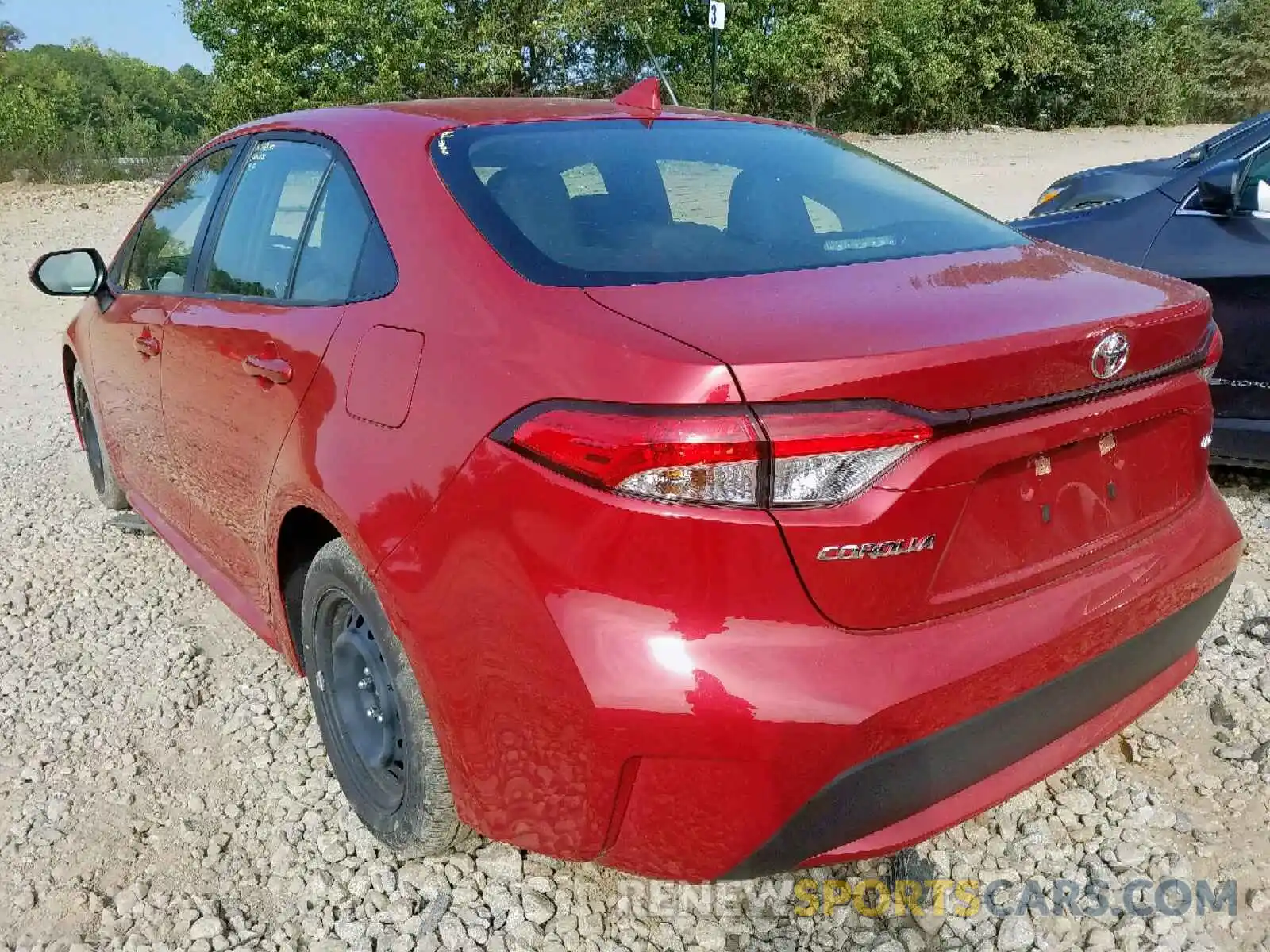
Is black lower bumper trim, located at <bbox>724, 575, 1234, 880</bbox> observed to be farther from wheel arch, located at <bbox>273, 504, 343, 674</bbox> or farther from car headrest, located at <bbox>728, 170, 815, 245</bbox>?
wheel arch, located at <bbox>273, 504, 343, 674</bbox>

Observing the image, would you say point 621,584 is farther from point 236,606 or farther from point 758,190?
point 236,606

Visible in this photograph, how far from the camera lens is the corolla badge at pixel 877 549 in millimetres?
1575

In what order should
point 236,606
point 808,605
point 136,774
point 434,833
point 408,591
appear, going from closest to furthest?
point 808,605 < point 408,591 < point 434,833 < point 136,774 < point 236,606

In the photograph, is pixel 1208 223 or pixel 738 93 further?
pixel 738 93

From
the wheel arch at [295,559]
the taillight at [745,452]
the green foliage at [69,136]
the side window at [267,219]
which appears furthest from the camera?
the green foliage at [69,136]

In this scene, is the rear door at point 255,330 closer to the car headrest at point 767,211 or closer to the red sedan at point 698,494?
the red sedan at point 698,494

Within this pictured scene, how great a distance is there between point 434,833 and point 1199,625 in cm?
166

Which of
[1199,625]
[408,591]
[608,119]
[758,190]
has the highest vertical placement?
[608,119]

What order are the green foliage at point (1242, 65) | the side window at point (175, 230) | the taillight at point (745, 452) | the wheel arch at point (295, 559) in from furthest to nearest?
the green foliage at point (1242, 65) < the side window at point (175, 230) < the wheel arch at point (295, 559) < the taillight at point (745, 452)

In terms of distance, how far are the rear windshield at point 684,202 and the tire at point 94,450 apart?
8.99 ft

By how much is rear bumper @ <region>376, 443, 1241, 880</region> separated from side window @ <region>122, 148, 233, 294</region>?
5.88ft

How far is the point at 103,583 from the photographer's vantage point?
153 inches

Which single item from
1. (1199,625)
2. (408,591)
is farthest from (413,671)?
(1199,625)

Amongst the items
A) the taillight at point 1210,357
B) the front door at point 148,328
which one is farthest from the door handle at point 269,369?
the taillight at point 1210,357
